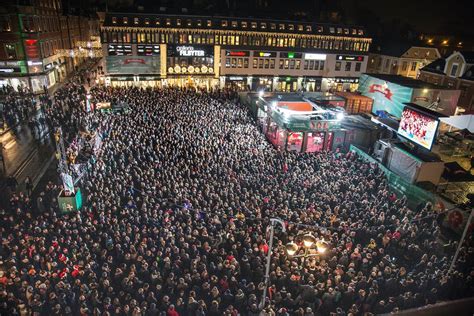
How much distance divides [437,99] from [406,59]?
2129 centimetres

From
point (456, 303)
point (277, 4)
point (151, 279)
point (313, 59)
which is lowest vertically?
point (456, 303)

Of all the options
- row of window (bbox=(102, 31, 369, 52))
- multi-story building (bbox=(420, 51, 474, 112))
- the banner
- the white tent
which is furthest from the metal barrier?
row of window (bbox=(102, 31, 369, 52))

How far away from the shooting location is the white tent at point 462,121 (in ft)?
81.0

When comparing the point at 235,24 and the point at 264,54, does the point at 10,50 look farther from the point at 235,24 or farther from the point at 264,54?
the point at 264,54

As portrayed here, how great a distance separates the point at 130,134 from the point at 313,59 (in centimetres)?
3331

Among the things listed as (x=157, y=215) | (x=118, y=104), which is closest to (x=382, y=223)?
(x=157, y=215)

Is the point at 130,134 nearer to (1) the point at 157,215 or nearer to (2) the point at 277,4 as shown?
(1) the point at 157,215

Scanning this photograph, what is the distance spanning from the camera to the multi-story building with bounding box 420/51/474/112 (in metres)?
35.2

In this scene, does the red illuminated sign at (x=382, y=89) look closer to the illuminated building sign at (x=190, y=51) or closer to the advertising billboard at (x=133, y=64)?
the illuminated building sign at (x=190, y=51)

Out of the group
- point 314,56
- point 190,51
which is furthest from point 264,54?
point 190,51

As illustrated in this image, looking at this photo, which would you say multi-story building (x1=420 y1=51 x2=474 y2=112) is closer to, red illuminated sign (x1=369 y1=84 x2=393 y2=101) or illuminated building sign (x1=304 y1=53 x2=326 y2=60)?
red illuminated sign (x1=369 y1=84 x2=393 y2=101)

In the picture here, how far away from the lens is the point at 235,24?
143 feet

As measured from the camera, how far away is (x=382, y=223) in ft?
48.4

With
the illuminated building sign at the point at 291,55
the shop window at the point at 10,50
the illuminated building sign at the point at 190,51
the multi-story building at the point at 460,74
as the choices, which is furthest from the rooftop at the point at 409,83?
the shop window at the point at 10,50
